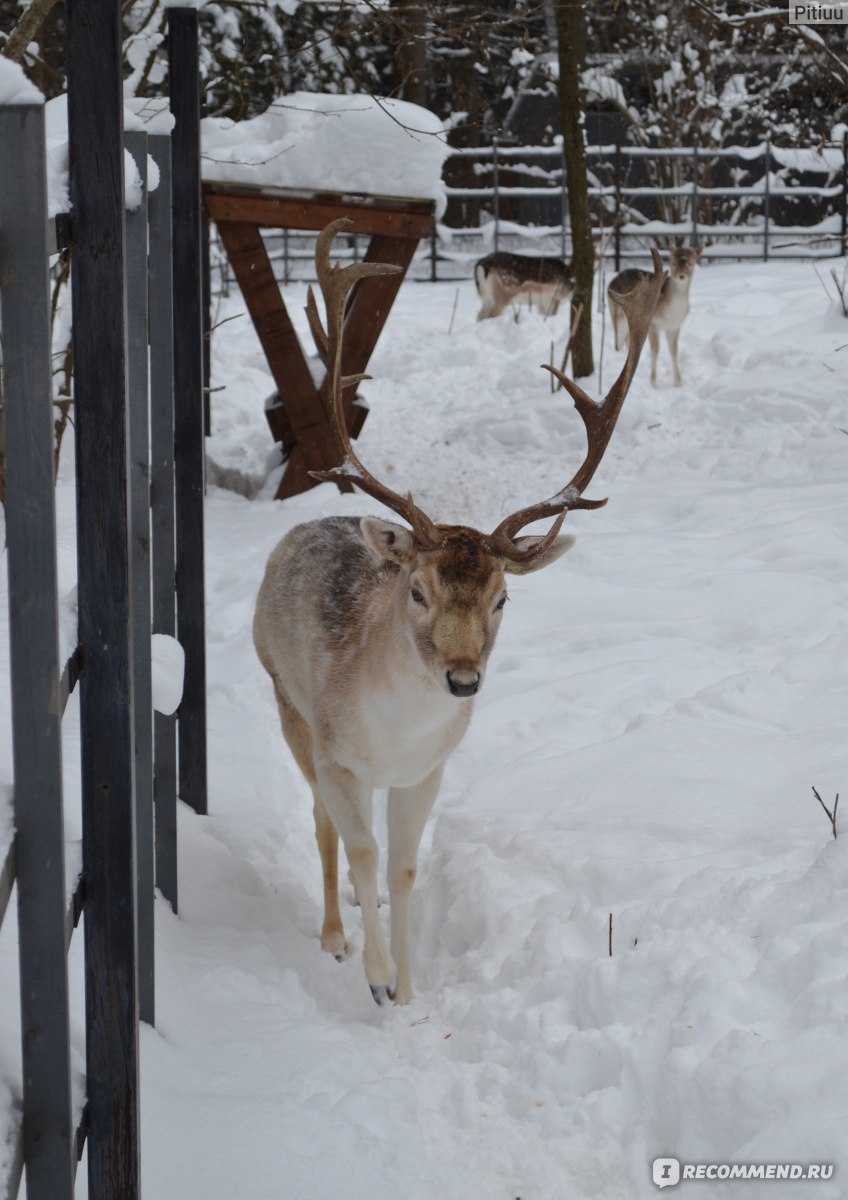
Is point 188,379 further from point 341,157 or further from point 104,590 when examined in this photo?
point 341,157

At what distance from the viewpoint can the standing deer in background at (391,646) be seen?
3.91m

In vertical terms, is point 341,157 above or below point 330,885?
above

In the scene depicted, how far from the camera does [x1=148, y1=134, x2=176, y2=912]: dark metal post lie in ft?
12.4

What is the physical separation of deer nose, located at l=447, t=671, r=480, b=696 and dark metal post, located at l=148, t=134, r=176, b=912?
992mm

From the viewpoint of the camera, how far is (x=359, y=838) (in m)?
4.34

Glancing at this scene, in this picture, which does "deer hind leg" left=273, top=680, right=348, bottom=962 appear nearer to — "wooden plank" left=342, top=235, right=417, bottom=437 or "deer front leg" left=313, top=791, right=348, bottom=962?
"deer front leg" left=313, top=791, right=348, bottom=962

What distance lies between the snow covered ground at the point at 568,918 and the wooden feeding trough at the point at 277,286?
831mm

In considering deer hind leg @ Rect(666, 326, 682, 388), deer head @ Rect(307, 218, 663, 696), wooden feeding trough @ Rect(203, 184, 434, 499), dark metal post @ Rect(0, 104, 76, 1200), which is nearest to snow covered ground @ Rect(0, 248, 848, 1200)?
dark metal post @ Rect(0, 104, 76, 1200)

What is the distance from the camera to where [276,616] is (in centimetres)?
504

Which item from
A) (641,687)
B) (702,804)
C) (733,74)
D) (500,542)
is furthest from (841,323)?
Result: (733,74)

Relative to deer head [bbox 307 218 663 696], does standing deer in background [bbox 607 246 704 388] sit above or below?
below

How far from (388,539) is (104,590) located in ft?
6.02

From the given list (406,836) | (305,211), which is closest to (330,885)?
(406,836)

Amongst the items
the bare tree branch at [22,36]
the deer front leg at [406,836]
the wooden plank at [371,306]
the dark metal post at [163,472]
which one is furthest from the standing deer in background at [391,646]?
the wooden plank at [371,306]
